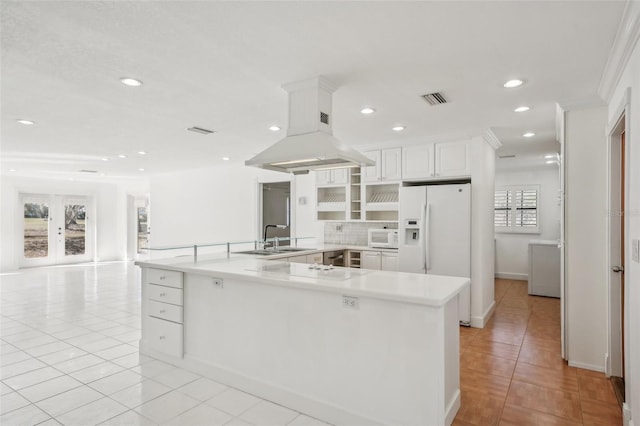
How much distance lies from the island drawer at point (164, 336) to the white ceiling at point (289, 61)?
2.15 m

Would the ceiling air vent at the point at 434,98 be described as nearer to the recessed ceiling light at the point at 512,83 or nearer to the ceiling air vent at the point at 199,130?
the recessed ceiling light at the point at 512,83

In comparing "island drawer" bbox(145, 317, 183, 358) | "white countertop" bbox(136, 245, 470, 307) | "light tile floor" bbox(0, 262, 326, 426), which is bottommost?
"light tile floor" bbox(0, 262, 326, 426)

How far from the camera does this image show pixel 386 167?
527cm

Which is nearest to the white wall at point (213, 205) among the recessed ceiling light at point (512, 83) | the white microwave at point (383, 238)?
the white microwave at point (383, 238)

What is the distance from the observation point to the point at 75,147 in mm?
5730

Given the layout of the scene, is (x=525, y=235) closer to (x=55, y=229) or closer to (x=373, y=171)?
(x=373, y=171)

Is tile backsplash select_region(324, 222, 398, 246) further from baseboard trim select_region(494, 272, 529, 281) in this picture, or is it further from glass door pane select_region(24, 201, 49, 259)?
glass door pane select_region(24, 201, 49, 259)

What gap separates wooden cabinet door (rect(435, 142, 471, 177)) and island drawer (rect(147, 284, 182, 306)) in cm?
356

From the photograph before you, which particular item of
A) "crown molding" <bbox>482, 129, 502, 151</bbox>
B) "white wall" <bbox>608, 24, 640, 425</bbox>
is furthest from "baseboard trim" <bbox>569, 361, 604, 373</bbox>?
"crown molding" <bbox>482, 129, 502, 151</bbox>

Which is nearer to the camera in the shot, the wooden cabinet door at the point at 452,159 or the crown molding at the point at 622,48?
the crown molding at the point at 622,48

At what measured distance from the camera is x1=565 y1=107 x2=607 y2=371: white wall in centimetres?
317

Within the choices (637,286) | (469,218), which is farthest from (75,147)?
(637,286)

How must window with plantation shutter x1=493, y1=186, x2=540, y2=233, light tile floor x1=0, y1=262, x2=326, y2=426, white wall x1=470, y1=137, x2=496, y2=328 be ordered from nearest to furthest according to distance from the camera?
light tile floor x1=0, y1=262, x2=326, y2=426 < white wall x1=470, y1=137, x2=496, y2=328 < window with plantation shutter x1=493, y1=186, x2=540, y2=233

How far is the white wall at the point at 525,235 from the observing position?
737cm
